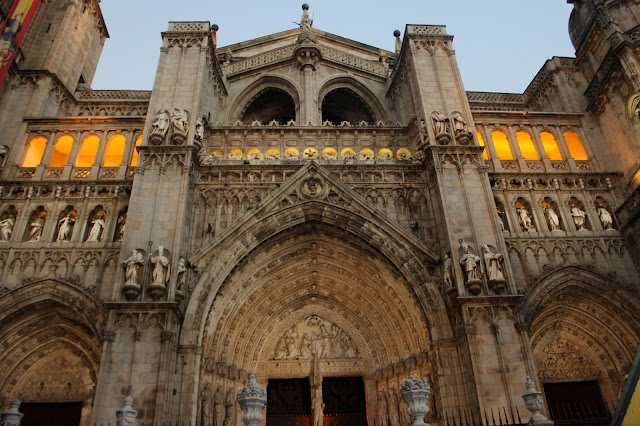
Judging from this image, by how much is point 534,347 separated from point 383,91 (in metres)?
13.5

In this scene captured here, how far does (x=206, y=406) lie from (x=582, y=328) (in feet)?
40.9

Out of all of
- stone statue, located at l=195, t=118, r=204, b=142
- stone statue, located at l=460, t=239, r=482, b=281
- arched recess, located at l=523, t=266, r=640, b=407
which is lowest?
arched recess, located at l=523, t=266, r=640, b=407

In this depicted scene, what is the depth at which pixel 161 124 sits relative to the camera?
16.3 metres

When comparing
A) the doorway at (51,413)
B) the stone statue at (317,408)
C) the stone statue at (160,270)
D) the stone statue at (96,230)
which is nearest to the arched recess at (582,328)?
the stone statue at (317,408)

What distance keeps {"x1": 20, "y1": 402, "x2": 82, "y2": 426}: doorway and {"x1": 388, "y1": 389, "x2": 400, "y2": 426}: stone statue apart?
31.3 feet

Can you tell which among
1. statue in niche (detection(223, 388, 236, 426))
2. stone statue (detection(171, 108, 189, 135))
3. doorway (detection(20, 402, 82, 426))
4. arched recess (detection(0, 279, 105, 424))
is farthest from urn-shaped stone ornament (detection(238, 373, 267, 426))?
stone statue (detection(171, 108, 189, 135))

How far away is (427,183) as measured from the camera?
16.8 m

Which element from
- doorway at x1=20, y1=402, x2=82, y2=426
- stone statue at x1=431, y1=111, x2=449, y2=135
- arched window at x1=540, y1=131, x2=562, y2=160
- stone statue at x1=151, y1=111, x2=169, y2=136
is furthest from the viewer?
arched window at x1=540, y1=131, x2=562, y2=160

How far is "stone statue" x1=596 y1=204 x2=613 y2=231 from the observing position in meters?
16.4

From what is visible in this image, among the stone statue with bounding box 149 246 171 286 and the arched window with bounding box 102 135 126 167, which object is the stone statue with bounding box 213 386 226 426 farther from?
the arched window with bounding box 102 135 126 167

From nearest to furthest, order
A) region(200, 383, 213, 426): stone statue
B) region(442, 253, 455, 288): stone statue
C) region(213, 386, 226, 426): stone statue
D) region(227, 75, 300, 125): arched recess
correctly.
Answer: region(200, 383, 213, 426): stone statue < region(213, 386, 226, 426): stone statue < region(442, 253, 455, 288): stone statue < region(227, 75, 300, 125): arched recess

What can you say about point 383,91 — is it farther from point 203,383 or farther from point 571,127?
point 203,383

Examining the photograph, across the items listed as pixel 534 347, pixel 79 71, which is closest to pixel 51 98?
pixel 79 71

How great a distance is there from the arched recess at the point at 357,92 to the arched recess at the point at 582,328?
11.3 m
